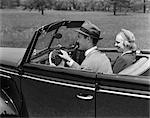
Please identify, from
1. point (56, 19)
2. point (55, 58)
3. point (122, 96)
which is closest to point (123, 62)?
point (55, 58)

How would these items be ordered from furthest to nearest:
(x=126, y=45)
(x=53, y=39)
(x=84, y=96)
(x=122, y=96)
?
(x=53, y=39) < (x=126, y=45) < (x=84, y=96) < (x=122, y=96)

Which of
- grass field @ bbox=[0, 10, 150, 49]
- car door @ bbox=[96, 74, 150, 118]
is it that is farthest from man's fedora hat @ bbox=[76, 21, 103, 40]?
grass field @ bbox=[0, 10, 150, 49]

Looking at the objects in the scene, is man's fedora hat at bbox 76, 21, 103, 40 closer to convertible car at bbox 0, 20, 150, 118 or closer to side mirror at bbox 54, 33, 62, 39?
convertible car at bbox 0, 20, 150, 118

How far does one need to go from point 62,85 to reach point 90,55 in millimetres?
415

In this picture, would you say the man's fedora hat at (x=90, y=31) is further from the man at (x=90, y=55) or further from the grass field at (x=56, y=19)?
the grass field at (x=56, y=19)

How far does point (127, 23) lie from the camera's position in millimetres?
13227

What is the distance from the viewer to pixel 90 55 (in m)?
2.70

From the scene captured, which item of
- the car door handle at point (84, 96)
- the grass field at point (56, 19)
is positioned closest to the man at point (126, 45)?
the car door handle at point (84, 96)

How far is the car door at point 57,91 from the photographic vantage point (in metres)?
2.37

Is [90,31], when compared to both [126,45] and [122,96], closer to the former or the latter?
[126,45]

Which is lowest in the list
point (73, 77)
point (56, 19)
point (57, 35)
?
point (56, 19)

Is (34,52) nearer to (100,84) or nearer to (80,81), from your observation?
(80,81)

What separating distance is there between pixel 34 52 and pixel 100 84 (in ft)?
3.26

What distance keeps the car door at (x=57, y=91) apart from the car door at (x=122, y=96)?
0.27 ft
